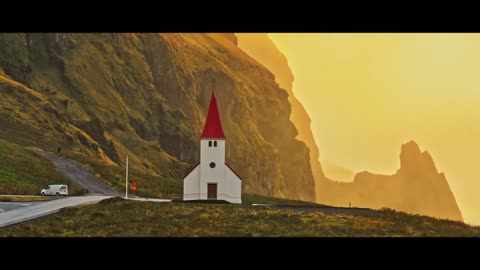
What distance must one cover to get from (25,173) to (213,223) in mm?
31375

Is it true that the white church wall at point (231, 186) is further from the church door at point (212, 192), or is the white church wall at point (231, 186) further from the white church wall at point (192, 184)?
the white church wall at point (192, 184)

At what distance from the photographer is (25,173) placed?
71375 millimetres

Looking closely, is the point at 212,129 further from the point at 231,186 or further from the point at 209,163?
the point at 231,186

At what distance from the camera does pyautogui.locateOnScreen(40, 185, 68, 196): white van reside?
6425 cm

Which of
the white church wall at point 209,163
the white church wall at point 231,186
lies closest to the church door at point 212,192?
the white church wall at point 209,163

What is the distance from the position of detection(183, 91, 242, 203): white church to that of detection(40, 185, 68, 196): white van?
36.5ft

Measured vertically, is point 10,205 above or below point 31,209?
above

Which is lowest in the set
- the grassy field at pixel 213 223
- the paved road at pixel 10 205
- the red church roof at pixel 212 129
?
the grassy field at pixel 213 223

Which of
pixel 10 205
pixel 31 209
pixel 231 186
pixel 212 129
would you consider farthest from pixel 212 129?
pixel 31 209

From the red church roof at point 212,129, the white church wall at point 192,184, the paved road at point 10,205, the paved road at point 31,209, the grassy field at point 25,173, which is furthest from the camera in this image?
the white church wall at point 192,184

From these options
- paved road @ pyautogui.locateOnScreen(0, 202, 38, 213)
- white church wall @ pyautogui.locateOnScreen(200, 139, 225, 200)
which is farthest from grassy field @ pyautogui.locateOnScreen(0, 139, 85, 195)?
white church wall @ pyautogui.locateOnScreen(200, 139, 225, 200)

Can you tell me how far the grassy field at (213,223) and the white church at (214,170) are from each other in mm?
14717

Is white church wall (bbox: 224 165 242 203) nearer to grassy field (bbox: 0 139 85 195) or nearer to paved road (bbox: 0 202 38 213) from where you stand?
grassy field (bbox: 0 139 85 195)

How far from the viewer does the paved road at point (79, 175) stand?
74.0 metres
